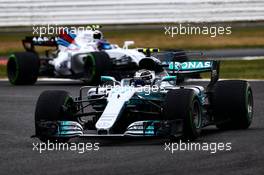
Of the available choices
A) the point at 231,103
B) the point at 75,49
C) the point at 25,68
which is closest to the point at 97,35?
the point at 75,49

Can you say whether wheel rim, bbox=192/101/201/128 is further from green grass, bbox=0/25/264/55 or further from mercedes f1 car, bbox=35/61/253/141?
green grass, bbox=0/25/264/55

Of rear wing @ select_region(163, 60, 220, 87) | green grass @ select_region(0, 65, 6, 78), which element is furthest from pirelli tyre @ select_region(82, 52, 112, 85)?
rear wing @ select_region(163, 60, 220, 87)

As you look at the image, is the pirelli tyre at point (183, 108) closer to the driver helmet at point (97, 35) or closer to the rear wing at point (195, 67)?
the rear wing at point (195, 67)

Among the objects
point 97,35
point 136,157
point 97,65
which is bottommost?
point 136,157

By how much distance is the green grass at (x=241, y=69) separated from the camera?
23.4 meters

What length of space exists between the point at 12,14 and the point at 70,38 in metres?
10.5

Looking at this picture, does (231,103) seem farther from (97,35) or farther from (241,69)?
(241,69)

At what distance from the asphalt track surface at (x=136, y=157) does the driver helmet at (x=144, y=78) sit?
0.87 metres

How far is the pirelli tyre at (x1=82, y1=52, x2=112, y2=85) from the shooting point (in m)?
21.2

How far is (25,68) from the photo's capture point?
73.7 ft

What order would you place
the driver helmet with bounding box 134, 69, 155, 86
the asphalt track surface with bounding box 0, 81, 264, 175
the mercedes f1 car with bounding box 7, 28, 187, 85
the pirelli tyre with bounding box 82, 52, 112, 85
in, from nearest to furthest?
the asphalt track surface with bounding box 0, 81, 264, 175 < the driver helmet with bounding box 134, 69, 155, 86 < the pirelli tyre with bounding box 82, 52, 112, 85 < the mercedes f1 car with bounding box 7, 28, 187, 85

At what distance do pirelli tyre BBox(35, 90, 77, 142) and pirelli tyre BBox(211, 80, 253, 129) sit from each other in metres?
2.11

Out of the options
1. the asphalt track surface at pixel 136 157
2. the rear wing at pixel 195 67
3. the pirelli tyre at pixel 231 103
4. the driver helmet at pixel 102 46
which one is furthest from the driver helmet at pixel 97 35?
the pirelli tyre at pixel 231 103

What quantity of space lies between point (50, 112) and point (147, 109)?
1250 millimetres
